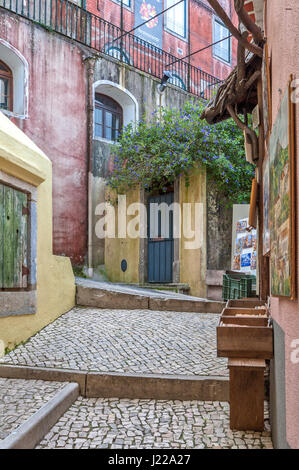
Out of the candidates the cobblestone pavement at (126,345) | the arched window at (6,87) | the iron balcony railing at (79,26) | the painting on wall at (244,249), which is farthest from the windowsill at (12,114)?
the painting on wall at (244,249)

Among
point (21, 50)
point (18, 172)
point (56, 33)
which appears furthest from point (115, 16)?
point (18, 172)

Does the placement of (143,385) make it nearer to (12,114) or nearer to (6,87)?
(12,114)

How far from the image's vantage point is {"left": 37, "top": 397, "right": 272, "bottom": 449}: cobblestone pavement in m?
3.26

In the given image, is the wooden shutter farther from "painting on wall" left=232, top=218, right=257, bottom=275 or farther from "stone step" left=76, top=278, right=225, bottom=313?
"painting on wall" left=232, top=218, right=257, bottom=275

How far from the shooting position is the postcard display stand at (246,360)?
3.17 metres

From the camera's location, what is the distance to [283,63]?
2570 mm

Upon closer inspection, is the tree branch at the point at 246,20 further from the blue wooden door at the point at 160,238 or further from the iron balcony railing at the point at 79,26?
the iron balcony railing at the point at 79,26

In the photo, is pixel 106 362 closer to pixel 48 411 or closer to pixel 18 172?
pixel 48 411

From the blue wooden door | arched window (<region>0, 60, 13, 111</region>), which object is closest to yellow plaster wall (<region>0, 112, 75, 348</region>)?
the blue wooden door

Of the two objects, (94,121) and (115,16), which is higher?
(115,16)

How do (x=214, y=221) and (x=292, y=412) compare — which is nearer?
(x=292, y=412)

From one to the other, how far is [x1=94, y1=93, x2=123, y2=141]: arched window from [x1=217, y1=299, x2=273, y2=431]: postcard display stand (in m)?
9.12

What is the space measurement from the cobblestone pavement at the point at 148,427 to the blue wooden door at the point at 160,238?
22.1ft

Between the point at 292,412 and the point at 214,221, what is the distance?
8.22m
